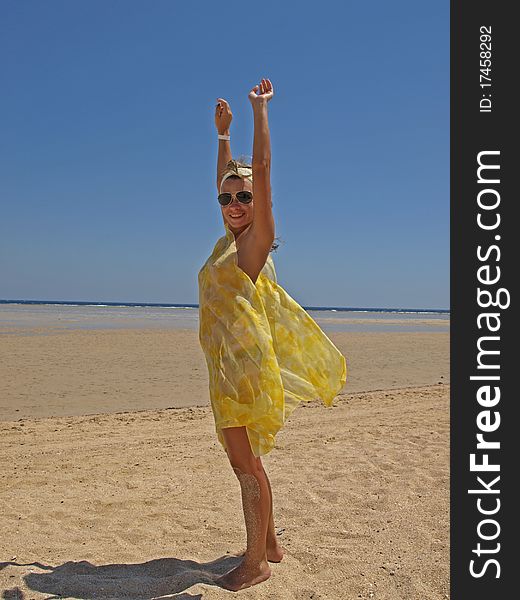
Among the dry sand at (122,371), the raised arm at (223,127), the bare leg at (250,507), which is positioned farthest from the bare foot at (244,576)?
the dry sand at (122,371)

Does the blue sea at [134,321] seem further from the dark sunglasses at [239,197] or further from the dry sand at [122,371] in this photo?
the dark sunglasses at [239,197]

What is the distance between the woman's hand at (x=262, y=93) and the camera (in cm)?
337

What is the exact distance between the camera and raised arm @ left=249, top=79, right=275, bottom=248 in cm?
333

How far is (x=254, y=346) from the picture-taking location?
340cm

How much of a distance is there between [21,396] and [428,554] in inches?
300

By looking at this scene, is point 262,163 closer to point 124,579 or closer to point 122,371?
point 124,579

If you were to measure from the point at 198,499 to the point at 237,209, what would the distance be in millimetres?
2529

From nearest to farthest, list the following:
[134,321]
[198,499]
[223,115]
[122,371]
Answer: [223,115] → [198,499] → [122,371] → [134,321]

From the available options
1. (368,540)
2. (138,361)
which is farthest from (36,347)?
(368,540)

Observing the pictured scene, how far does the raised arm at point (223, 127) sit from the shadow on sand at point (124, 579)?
237 centimetres

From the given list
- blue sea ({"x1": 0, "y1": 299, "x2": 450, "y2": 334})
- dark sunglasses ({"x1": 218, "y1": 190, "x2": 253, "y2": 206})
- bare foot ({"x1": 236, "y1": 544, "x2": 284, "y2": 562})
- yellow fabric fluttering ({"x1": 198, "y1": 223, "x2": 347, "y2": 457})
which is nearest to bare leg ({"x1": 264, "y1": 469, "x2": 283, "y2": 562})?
bare foot ({"x1": 236, "y1": 544, "x2": 284, "y2": 562})

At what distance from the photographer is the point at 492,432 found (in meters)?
3.66

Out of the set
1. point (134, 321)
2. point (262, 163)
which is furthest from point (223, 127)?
point (134, 321)

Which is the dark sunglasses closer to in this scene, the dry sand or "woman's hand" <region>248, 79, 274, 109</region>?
"woman's hand" <region>248, 79, 274, 109</region>
